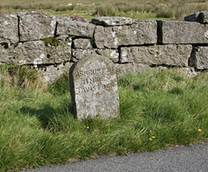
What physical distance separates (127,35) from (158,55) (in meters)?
0.82

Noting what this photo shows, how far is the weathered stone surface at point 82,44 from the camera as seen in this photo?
9.48 meters

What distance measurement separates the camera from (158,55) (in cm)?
996

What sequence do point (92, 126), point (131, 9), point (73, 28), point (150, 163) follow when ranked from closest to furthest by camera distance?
point (150, 163), point (92, 126), point (73, 28), point (131, 9)

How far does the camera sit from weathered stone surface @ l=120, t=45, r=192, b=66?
984 centimetres

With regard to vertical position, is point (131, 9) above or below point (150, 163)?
below

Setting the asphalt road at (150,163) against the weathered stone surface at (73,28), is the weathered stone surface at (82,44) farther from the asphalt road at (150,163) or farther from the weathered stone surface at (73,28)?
the asphalt road at (150,163)

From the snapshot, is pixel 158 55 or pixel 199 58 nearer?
pixel 158 55

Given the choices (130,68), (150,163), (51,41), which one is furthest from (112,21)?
(150,163)

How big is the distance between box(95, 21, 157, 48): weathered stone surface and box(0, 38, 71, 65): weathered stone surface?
2.40ft

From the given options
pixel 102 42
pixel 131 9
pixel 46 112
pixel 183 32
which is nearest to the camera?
pixel 46 112

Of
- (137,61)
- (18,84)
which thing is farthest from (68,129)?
(137,61)

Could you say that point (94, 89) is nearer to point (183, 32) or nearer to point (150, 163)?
point (150, 163)

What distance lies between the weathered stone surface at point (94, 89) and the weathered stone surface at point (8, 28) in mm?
3041

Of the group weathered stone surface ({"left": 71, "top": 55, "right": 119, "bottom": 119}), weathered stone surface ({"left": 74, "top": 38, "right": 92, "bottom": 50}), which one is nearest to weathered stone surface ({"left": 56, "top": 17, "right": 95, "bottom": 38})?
weathered stone surface ({"left": 74, "top": 38, "right": 92, "bottom": 50})
